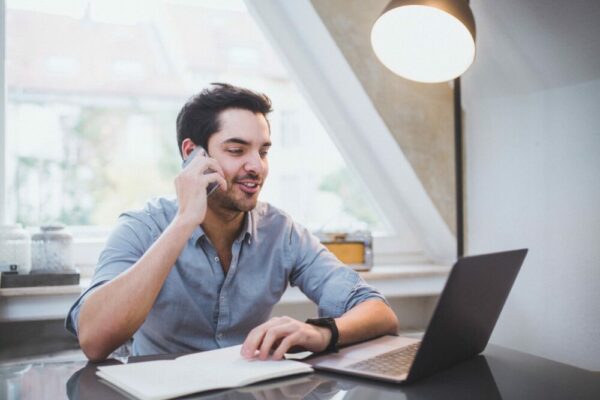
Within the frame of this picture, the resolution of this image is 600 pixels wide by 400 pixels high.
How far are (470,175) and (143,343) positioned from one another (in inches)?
56.1

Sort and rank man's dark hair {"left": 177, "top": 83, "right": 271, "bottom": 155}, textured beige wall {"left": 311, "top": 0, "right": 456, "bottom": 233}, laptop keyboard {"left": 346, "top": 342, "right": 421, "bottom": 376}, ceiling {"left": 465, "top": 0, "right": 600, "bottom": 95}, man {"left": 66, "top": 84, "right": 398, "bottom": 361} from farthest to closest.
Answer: textured beige wall {"left": 311, "top": 0, "right": 456, "bottom": 233}, ceiling {"left": 465, "top": 0, "right": 600, "bottom": 95}, man's dark hair {"left": 177, "top": 83, "right": 271, "bottom": 155}, man {"left": 66, "top": 84, "right": 398, "bottom": 361}, laptop keyboard {"left": 346, "top": 342, "right": 421, "bottom": 376}

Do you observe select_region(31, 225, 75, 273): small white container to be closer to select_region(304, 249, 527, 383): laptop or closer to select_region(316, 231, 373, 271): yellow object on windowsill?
select_region(316, 231, 373, 271): yellow object on windowsill

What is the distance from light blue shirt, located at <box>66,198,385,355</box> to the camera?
152cm

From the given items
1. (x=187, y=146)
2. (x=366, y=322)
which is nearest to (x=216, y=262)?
(x=187, y=146)

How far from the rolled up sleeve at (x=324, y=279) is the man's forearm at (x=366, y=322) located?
8 centimetres

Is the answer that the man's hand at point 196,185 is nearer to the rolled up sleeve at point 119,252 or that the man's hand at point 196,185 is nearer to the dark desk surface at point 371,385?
the rolled up sleeve at point 119,252

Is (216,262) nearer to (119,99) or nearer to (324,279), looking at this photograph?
(324,279)

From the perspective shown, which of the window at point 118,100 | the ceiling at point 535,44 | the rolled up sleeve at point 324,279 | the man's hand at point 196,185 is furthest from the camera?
the window at point 118,100

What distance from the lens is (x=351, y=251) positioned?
2.27m

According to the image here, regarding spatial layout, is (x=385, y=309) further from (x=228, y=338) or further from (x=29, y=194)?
(x=29, y=194)

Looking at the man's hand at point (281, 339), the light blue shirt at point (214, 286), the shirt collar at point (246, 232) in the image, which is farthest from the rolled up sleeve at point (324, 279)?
the man's hand at point (281, 339)

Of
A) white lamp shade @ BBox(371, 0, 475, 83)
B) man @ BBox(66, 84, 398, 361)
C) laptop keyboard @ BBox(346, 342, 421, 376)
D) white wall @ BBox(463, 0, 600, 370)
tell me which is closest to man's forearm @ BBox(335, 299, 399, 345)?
man @ BBox(66, 84, 398, 361)

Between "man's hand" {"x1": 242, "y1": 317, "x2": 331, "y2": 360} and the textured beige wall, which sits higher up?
the textured beige wall

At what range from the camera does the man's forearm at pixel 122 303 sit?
1206mm
